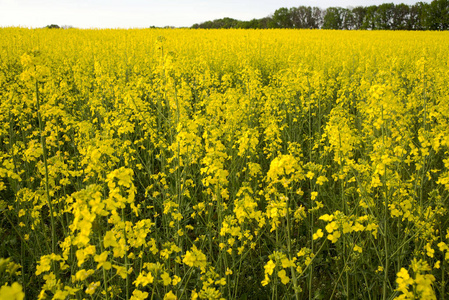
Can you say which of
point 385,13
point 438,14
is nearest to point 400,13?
point 385,13

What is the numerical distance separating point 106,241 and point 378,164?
5.76 ft

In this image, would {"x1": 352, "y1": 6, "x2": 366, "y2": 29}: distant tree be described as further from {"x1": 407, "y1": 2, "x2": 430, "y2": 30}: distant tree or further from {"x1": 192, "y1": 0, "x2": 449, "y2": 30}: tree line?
{"x1": 407, "y1": 2, "x2": 430, "y2": 30}: distant tree

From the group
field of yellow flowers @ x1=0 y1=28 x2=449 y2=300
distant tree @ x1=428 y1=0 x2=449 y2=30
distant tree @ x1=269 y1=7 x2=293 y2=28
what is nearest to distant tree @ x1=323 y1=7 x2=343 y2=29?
distant tree @ x1=269 y1=7 x2=293 y2=28

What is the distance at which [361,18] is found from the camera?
5528 centimetres

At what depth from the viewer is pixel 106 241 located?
56.1 inches

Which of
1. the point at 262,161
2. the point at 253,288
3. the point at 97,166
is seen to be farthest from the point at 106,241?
the point at 262,161

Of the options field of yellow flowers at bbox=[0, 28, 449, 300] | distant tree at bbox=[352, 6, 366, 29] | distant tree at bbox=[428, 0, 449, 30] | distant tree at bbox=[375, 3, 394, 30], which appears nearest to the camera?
field of yellow flowers at bbox=[0, 28, 449, 300]

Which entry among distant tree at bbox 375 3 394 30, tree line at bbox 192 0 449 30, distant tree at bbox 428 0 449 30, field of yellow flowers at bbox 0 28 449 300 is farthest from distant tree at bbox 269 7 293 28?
field of yellow flowers at bbox 0 28 449 300

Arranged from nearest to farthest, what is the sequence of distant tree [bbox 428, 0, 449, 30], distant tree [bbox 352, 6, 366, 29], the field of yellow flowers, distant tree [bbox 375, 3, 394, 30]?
1. the field of yellow flowers
2. distant tree [bbox 428, 0, 449, 30]
3. distant tree [bbox 375, 3, 394, 30]
4. distant tree [bbox 352, 6, 366, 29]

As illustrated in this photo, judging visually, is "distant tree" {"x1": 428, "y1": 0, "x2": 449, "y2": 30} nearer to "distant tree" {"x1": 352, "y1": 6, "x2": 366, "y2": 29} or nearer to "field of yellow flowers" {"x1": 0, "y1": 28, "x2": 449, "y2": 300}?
"distant tree" {"x1": 352, "y1": 6, "x2": 366, "y2": 29}

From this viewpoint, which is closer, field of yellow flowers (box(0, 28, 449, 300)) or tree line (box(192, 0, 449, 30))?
field of yellow flowers (box(0, 28, 449, 300))

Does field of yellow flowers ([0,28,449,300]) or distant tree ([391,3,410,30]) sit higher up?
distant tree ([391,3,410,30])

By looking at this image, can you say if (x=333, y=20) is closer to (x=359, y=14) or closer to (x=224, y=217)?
(x=359, y=14)

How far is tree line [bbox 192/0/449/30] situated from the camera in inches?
1641
